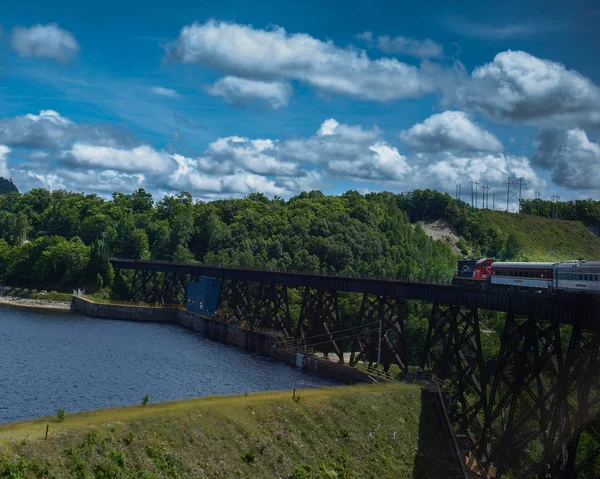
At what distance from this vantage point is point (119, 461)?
2956 centimetres

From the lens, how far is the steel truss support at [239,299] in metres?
97.4

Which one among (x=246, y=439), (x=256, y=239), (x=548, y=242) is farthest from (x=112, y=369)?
(x=548, y=242)

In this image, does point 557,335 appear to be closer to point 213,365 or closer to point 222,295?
point 213,365

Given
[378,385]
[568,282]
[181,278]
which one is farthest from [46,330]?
[568,282]

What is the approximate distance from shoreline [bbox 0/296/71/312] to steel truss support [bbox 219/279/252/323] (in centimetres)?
3874

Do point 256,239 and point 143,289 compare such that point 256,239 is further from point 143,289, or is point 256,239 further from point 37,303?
point 37,303

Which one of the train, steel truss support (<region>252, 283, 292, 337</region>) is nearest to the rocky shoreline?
steel truss support (<region>252, 283, 292, 337</region>)

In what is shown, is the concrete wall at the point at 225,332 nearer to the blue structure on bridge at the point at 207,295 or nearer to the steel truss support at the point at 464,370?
the blue structure on bridge at the point at 207,295

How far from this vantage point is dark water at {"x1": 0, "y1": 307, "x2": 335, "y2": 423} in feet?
171

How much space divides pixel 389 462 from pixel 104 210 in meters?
172

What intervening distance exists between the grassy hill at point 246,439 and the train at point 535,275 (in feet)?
42.5

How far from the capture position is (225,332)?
308 ft

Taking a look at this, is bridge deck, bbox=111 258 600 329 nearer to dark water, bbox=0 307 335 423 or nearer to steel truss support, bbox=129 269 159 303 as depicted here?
dark water, bbox=0 307 335 423

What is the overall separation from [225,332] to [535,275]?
53.9 m
